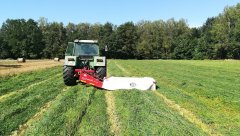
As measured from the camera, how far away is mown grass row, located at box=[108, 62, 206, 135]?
8695 millimetres

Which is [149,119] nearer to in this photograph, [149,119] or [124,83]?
[149,119]

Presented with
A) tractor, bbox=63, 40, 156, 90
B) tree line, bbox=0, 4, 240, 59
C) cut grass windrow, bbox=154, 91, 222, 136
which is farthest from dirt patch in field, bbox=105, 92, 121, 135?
tree line, bbox=0, 4, 240, 59

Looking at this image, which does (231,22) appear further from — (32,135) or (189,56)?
(32,135)

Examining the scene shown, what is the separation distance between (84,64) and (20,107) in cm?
672

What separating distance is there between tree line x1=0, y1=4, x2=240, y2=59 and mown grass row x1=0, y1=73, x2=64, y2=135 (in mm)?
77150

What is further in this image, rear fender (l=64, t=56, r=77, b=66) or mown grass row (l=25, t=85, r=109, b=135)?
rear fender (l=64, t=56, r=77, b=66)

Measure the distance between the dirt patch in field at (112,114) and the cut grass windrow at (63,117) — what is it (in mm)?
691

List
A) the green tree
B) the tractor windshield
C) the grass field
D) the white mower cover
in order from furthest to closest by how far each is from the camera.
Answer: the green tree → the tractor windshield → the white mower cover → the grass field

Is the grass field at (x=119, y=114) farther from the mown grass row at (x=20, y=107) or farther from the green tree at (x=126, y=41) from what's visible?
Result: the green tree at (x=126, y=41)

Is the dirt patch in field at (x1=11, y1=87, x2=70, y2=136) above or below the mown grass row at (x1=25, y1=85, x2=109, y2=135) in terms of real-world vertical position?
below

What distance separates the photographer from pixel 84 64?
18.3 m

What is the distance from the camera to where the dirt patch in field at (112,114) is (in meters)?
8.86

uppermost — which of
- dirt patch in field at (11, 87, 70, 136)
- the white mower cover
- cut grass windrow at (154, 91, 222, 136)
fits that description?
the white mower cover

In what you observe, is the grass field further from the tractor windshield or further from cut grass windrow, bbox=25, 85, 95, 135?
the tractor windshield
